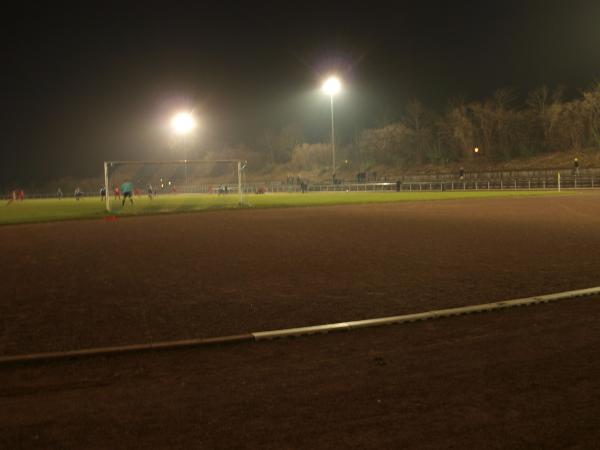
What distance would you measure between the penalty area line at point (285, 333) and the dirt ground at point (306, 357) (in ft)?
0.43

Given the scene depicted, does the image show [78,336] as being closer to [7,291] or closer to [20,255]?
[7,291]

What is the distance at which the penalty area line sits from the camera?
5.20 meters

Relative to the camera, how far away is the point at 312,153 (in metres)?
92.0

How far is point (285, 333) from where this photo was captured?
578 centimetres

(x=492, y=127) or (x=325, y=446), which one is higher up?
(x=492, y=127)

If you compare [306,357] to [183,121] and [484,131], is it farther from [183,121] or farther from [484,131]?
[484,131]

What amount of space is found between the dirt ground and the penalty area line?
0.13 metres

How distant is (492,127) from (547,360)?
225ft

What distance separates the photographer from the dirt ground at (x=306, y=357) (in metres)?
3.63

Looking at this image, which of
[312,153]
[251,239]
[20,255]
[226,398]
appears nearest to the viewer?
[226,398]

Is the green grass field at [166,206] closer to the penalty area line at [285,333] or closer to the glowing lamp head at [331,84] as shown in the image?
the glowing lamp head at [331,84]

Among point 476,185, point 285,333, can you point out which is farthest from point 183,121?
point 285,333

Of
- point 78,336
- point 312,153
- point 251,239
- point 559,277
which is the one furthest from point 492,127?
point 78,336

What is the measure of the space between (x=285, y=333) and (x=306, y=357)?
710 millimetres
